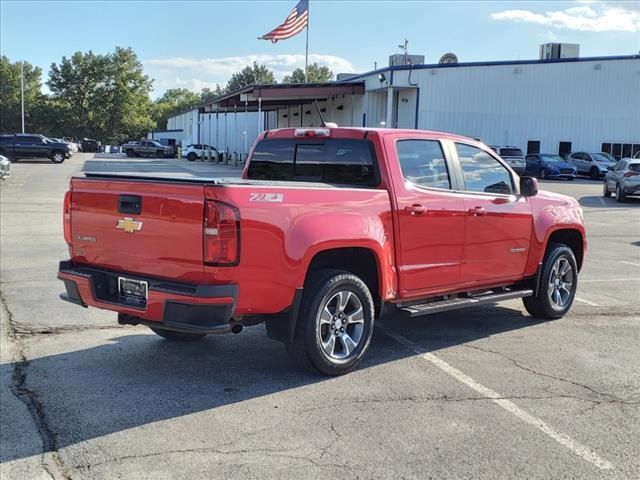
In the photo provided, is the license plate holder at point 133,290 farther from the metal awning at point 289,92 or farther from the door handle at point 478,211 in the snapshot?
the metal awning at point 289,92

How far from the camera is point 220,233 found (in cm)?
444

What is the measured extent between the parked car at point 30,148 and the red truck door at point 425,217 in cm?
4461

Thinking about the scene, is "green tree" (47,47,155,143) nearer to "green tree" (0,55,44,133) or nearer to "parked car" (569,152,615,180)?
"green tree" (0,55,44,133)

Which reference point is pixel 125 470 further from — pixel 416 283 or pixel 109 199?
pixel 416 283

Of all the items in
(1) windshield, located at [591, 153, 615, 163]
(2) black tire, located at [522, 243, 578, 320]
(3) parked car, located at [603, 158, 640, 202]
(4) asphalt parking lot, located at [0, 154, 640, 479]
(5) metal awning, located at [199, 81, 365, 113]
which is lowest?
(4) asphalt parking lot, located at [0, 154, 640, 479]

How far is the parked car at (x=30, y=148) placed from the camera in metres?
45.3

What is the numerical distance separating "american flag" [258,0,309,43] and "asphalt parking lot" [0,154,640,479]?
34.5 meters

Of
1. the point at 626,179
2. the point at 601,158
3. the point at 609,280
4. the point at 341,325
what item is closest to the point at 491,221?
the point at 341,325

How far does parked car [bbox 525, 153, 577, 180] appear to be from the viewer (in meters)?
37.3

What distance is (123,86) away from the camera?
10112 centimetres

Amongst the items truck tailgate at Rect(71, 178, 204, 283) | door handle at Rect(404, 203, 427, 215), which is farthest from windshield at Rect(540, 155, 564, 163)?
truck tailgate at Rect(71, 178, 204, 283)

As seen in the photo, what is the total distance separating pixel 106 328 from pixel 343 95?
133 ft

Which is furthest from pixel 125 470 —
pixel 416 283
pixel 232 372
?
pixel 416 283

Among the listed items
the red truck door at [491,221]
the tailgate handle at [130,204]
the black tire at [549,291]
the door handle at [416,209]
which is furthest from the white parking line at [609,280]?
the tailgate handle at [130,204]
